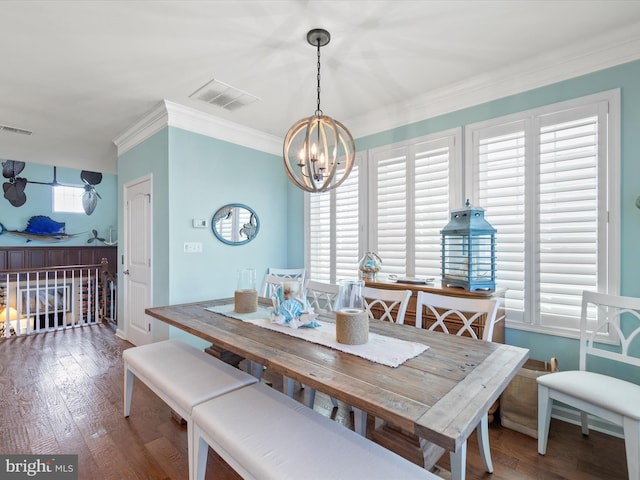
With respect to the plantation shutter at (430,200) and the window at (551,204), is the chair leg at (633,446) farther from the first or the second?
the plantation shutter at (430,200)

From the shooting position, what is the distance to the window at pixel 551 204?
7.21 feet

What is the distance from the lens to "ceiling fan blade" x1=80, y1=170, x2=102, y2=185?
7164mm

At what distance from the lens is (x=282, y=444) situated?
121 centimetres

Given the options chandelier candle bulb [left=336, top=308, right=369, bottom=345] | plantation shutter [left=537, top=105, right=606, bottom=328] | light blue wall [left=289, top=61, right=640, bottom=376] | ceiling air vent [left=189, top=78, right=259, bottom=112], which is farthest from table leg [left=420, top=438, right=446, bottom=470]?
ceiling air vent [left=189, top=78, right=259, bottom=112]

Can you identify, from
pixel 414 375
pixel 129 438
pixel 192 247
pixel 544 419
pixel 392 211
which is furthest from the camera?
pixel 192 247

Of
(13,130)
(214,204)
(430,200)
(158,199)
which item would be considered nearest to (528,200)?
(430,200)

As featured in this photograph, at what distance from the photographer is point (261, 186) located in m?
4.14

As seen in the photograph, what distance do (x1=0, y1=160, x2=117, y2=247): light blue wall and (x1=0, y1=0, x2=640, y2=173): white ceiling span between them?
4021 millimetres

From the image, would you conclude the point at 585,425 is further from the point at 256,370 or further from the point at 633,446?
the point at 256,370

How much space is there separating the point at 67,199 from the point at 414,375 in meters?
8.37

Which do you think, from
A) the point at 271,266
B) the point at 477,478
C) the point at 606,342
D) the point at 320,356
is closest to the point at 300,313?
the point at 320,356

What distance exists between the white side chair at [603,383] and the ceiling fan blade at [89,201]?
28.2 ft

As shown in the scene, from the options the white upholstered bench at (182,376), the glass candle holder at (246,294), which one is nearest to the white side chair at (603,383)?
the white upholstered bench at (182,376)

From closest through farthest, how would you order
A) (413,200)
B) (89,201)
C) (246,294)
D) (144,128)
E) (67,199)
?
1. (246,294)
2. (413,200)
3. (144,128)
4. (67,199)
5. (89,201)
